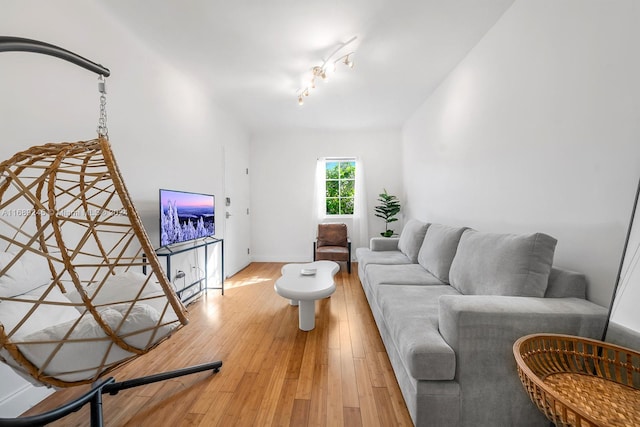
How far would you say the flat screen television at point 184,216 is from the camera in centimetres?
236

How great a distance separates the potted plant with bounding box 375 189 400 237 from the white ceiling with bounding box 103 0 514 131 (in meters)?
1.80

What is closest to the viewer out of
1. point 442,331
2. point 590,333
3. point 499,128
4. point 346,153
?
point 590,333

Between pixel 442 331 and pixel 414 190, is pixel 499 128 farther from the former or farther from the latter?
pixel 414 190

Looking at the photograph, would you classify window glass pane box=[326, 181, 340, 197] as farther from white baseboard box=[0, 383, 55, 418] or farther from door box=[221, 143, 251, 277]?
white baseboard box=[0, 383, 55, 418]

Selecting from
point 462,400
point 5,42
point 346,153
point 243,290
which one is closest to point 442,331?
point 462,400

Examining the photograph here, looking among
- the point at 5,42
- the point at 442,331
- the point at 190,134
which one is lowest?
the point at 442,331

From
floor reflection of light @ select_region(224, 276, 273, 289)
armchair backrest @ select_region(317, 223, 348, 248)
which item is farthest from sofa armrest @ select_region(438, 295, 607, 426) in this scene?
armchair backrest @ select_region(317, 223, 348, 248)

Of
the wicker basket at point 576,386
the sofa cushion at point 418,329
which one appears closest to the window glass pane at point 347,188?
the sofa cushion at point 418,329

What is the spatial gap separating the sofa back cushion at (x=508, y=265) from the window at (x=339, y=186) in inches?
134

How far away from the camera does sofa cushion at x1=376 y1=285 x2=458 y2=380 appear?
45.4 inches

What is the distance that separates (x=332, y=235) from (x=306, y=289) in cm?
242

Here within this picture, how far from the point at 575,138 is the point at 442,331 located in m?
1.30

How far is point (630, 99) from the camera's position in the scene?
45.8 inches

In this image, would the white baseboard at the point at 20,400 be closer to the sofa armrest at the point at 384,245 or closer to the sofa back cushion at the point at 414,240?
the sofa back cushion at the point at 414,240
